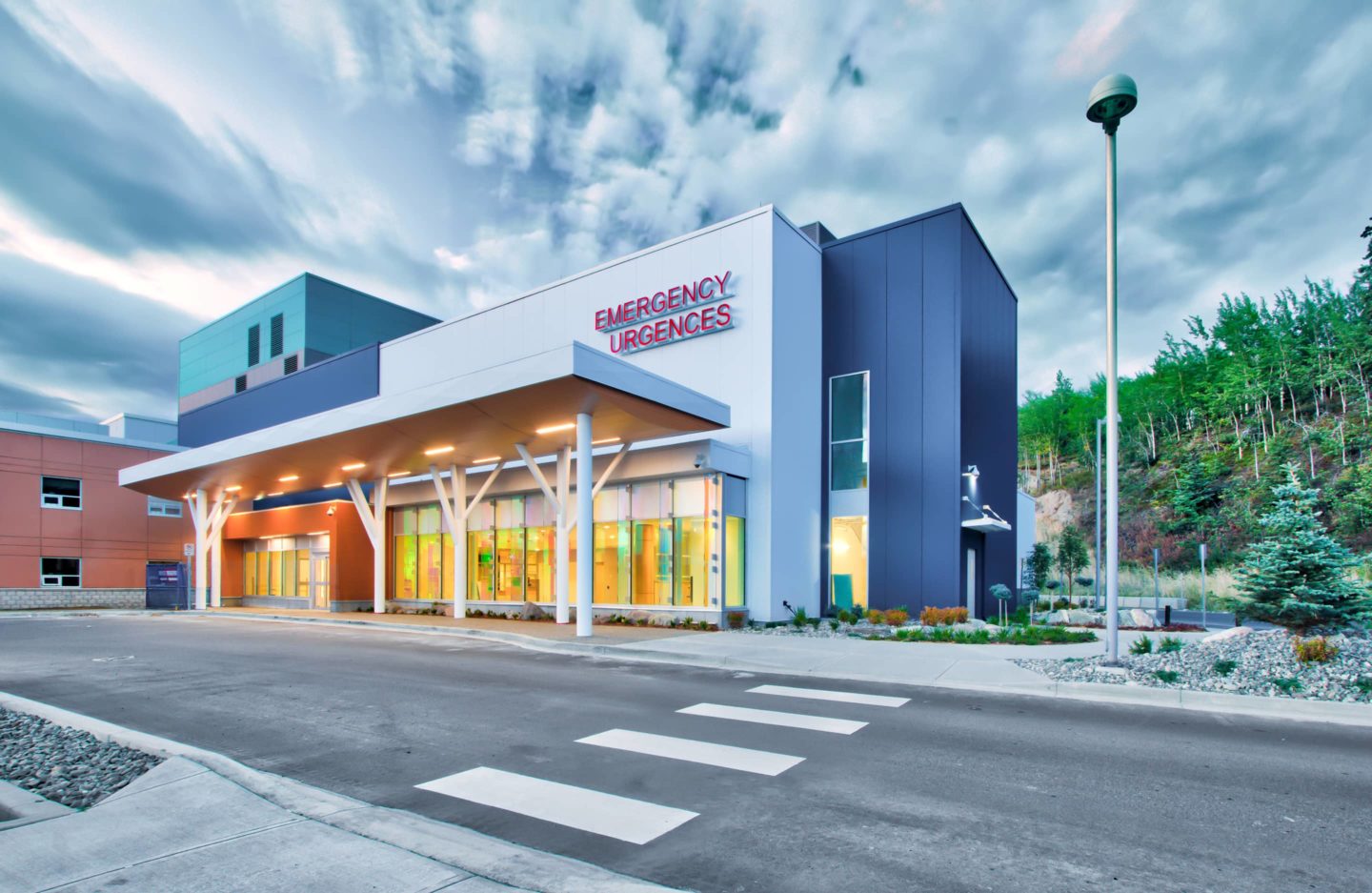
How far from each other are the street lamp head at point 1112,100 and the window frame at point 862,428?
41.5 ft

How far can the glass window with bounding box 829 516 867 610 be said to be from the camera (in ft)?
76.8

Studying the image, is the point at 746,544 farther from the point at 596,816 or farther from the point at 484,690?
the point at 596,816

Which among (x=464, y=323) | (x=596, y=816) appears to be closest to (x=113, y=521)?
(x=464, y=323)

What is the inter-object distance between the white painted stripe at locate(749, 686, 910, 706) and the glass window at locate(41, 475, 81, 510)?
39124mm

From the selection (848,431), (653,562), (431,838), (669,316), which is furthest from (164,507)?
(431,838)

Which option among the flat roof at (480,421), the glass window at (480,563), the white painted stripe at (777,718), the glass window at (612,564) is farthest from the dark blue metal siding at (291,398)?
the white painted stripe at (777,718)

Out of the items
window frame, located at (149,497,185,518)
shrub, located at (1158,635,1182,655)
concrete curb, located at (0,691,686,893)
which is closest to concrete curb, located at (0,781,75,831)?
concrete curb, located at (0,691,686,893)

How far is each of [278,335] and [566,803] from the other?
50.2m

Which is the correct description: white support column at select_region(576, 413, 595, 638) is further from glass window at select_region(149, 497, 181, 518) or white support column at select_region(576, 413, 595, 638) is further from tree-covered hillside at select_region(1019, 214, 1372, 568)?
tree-covered hillside at select_region(1019, 214, 1372, 568)

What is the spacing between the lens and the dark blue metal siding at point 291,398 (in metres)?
35.4

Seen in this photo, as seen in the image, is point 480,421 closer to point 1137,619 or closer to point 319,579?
point 319,579

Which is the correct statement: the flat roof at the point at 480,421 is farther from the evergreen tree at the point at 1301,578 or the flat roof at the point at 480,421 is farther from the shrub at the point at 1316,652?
the shrub at the point at 1316,652

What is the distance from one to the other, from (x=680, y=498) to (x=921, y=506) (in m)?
7.41

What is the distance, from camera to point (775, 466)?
68.9ft
